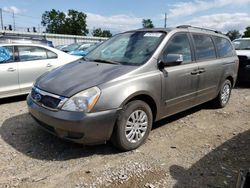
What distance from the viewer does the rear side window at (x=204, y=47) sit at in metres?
4.97

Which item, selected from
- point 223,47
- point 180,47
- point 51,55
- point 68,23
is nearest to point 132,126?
point 180,47

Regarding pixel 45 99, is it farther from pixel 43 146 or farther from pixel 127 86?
pixel 127 86

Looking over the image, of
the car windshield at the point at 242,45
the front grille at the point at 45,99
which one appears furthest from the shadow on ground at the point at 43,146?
the car windshield at the point at 242,45

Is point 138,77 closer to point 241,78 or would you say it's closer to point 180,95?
point 180,95

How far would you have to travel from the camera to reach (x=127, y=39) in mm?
4617

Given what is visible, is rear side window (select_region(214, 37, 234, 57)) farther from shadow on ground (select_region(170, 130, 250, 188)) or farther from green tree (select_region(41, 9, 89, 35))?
green tree (select_region(41, 9, 89, 35))

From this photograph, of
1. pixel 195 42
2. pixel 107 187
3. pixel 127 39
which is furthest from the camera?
pixel 195 42

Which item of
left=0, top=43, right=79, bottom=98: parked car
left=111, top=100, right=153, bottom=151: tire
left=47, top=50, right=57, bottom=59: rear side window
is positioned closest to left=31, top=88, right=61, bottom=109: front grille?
left=111, top=100, right=153, bottom=151: tire

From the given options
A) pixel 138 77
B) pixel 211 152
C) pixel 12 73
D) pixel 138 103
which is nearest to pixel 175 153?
pixel 211 152

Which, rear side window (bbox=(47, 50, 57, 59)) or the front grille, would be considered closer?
the front grille

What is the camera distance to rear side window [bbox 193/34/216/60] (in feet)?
16.3

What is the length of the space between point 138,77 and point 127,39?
3.62 feet

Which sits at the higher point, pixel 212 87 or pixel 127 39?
pixel 127 39

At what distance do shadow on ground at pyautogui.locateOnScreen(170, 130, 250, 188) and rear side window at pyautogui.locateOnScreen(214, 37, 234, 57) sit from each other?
7.47 feet
